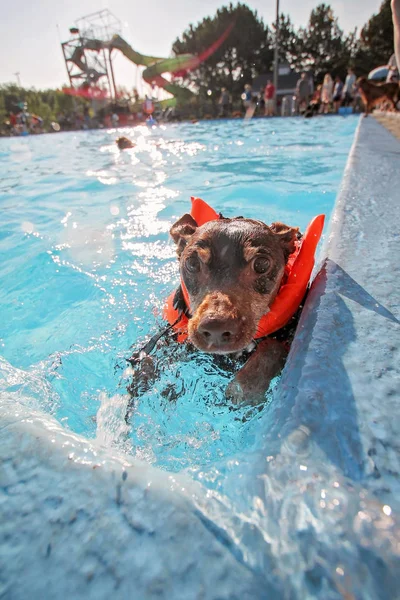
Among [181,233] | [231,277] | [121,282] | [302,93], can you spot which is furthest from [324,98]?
[231,277]

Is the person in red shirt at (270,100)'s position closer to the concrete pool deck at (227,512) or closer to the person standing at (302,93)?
the person standing at (302,93)

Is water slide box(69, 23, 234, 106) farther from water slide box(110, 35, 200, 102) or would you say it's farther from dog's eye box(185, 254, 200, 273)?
dog's eye box(185, 254, 200, 273)

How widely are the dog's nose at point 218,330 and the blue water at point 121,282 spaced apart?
1.85 feet

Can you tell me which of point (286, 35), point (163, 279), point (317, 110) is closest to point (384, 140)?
point (163, 279)

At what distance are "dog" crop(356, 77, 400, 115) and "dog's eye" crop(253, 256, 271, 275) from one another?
627 inches

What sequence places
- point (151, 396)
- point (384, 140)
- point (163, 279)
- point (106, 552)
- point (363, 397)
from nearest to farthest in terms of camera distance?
point (106, 552) → point (363, 397) → point (151, 396) → point (163, 279) → point (384, 140)

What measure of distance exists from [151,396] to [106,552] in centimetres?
207

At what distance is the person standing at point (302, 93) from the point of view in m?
25.7

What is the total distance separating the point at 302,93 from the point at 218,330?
1142 inches

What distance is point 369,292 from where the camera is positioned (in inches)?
77.2

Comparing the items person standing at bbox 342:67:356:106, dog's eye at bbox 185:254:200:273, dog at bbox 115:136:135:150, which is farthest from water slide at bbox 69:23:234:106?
dog's eye at bbox 185:254:200:273

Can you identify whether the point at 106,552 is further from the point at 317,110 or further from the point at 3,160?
the point at 317,110

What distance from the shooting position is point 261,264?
8.95 feet

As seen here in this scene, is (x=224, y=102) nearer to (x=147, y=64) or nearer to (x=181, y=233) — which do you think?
(x=147, y=64)
